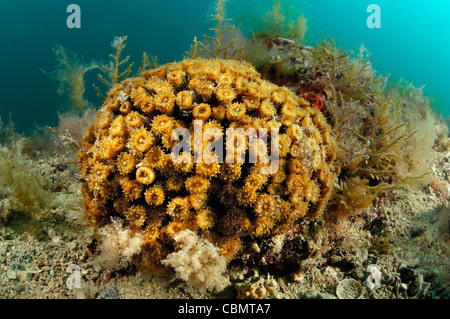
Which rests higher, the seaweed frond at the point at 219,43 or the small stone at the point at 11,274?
the seaweed frond at the point at 219,43

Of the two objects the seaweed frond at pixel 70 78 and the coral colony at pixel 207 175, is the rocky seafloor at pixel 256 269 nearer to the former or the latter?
the coral colony at pixel 207 175

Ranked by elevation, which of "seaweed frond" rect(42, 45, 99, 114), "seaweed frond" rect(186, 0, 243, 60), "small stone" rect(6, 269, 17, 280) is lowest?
"small stone" rect(6, 269, 17, 280)

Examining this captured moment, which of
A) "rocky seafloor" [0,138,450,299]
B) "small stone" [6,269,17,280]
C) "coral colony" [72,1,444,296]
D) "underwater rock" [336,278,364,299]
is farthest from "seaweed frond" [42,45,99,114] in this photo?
"underwater rock" [336,278,364,299]

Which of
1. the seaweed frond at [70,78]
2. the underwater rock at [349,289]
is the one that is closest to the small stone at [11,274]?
the underwater rock at [349,289]

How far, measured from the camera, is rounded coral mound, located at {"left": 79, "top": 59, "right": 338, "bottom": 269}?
2.88m

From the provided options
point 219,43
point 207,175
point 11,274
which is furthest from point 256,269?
point 219,43

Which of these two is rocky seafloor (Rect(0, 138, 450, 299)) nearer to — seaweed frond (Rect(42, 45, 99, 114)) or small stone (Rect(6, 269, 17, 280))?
small stone (Rect(6, 269, 17, 280))

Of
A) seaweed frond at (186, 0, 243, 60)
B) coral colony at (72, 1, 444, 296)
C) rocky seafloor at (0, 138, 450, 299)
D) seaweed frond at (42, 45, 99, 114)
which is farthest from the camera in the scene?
seaweed frond at (42, 45, 99, 114)

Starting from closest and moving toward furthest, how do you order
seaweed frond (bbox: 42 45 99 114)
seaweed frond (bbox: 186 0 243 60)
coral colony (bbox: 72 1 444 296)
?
coral colony (bbox: 72 1 444 296)
seaweed frond (bbox: 186 0 243 60)
seaweed frond (bbox: 42 45 99 114)

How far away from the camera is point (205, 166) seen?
2.81 meters

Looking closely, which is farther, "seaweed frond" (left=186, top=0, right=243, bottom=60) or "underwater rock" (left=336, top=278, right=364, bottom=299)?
"seaweed frond" (left=186, top=0, right=243, bottom=60)

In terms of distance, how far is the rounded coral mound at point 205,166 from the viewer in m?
2.88

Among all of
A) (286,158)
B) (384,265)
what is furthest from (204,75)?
(384,265)

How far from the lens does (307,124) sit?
3.45 meters
